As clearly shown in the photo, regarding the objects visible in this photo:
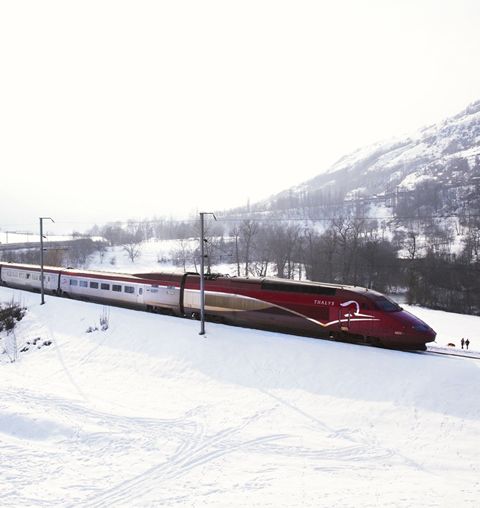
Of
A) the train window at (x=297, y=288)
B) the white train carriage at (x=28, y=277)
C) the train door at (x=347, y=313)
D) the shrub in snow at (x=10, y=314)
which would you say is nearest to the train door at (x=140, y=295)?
the shrub in snow at (x=10, y=314)

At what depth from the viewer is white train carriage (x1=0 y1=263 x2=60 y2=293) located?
41125mm

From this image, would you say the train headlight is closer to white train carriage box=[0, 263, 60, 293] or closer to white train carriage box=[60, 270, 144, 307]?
white train carriage box=[60, 270, 144, 307]

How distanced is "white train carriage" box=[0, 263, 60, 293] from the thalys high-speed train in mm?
7357

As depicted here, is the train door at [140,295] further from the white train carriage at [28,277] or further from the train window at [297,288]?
the white train carriage at [28,277]

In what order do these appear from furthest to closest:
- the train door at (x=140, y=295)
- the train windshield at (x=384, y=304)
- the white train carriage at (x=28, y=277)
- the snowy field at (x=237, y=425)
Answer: the white train carriage at (x=28, y=277) → the train door at (x=140, y=295) → the train windshield at (x=384, y=304) → the snowy field at (x=237, y=425)

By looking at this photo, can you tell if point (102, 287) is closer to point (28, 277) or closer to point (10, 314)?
point (10, 314)

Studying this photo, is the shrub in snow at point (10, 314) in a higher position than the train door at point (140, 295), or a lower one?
lower

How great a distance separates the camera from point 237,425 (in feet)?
57.8

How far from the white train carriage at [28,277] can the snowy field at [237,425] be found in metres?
14.2

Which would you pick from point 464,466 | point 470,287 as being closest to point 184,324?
point 464,466

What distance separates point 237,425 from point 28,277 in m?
33.9

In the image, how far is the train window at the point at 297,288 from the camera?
23.0 meters

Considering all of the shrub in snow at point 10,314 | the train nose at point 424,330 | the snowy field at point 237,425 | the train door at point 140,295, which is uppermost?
the train door at point 140,295

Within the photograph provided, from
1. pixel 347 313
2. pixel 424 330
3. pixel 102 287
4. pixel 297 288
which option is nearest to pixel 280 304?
pixel 297 288
